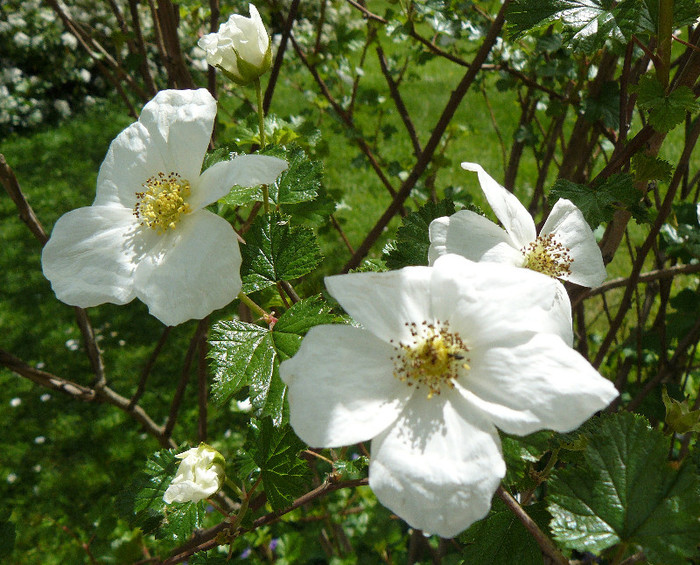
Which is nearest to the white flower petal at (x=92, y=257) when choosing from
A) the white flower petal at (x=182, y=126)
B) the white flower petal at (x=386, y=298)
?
the white flower petal at (x=182, y=126)

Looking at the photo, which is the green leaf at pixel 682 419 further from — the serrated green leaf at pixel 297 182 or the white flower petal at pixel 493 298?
the serrated green leaf at pixel 297 182

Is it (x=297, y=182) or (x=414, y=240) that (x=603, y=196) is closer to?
(x=414, y=240)

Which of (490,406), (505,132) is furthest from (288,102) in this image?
(490,406)

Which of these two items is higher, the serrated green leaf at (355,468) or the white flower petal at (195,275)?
the white flower petal at (195,275)

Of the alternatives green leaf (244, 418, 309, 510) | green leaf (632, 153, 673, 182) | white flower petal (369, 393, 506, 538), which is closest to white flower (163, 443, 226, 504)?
green leaf (244, 418, 309, 510)

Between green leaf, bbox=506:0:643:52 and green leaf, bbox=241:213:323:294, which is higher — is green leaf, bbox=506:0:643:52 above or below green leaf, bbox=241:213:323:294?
above

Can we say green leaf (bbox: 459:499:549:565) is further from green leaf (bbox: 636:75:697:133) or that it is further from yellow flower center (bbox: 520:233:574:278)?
green leaf (bbox: 636:75:697:133)
